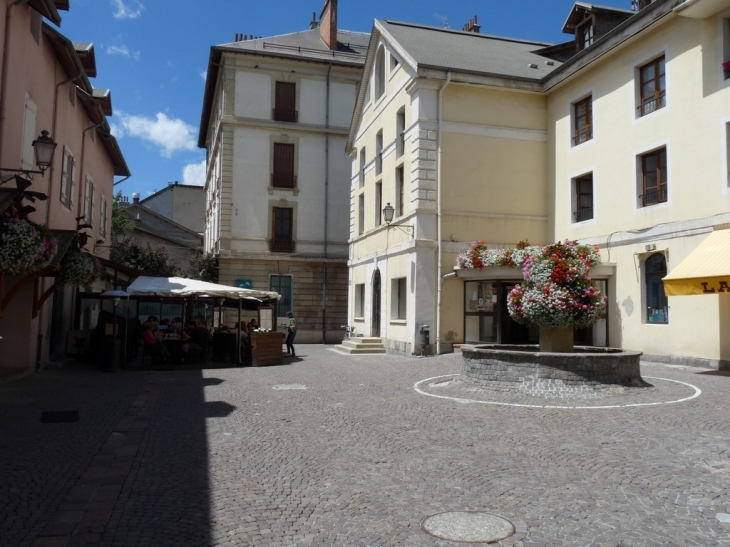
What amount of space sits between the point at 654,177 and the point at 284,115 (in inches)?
778

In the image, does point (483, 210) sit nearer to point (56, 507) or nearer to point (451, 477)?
point (451, 477)

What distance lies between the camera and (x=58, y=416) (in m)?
8.94

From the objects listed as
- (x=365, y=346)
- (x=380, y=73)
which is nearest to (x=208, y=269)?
(x=365, y=346)

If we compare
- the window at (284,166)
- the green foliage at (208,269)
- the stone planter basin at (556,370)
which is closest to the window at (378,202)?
the window at (284,166)

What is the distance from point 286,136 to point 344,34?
10.7 m

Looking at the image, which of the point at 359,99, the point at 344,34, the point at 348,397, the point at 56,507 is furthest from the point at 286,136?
the point at 56,507

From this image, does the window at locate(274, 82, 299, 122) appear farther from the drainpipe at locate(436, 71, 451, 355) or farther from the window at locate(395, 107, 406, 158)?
the drainpipe at locate(436, 71, 451, 355)

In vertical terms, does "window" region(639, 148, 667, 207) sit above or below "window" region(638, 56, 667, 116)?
below

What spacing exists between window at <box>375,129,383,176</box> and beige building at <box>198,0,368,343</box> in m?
7.52

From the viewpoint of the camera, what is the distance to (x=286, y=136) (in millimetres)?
31844

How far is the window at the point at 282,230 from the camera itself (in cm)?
3123

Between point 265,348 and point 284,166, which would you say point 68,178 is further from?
point 284,166

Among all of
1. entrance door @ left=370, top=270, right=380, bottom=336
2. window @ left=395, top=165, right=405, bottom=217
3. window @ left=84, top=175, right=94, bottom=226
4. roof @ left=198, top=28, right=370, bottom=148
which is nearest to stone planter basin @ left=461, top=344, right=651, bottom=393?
window @ left=395, top=165, right=405, bottom=217

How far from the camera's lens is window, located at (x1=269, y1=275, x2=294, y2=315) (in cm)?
3077
